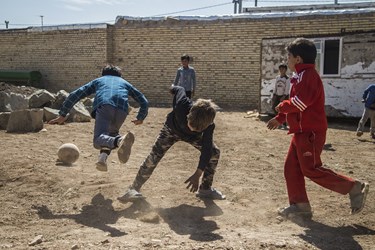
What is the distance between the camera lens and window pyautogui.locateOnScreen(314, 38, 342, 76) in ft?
39.0

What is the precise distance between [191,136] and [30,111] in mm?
5957

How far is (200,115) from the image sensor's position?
346 centimetres

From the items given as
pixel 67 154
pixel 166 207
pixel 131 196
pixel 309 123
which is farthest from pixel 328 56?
pixel 131 196

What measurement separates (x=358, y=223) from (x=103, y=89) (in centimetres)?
296

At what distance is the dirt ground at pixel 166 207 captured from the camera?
3223 millimetres

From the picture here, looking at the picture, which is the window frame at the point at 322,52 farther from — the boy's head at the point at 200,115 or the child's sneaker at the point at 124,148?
the boy's head at the point at 200,115

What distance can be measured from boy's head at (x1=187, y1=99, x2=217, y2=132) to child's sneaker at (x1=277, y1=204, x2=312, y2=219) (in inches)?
44.9

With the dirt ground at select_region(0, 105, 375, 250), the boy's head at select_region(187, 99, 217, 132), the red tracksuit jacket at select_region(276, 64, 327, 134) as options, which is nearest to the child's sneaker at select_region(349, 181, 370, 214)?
the dirt ground at select_region(0, 105, 375, 250)

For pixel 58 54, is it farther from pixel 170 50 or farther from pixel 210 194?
pixel 210 194

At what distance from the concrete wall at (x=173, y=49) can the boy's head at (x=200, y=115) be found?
1139 cm

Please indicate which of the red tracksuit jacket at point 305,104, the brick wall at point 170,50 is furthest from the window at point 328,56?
the red tracksuit jacket at point 305,104

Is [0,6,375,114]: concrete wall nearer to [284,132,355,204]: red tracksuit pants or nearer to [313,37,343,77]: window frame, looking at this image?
[313,37,343,77]: window frame

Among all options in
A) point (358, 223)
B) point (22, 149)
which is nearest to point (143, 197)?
point (358, 223)

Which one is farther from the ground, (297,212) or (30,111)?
(30,111)
